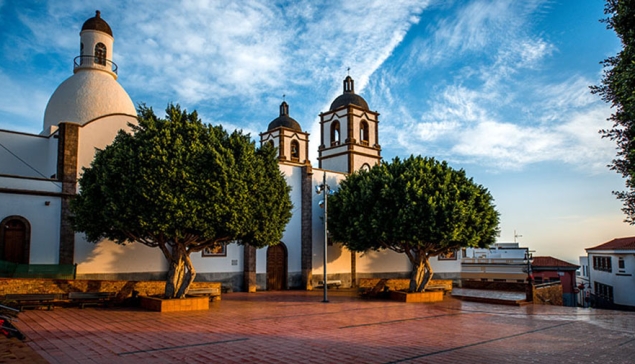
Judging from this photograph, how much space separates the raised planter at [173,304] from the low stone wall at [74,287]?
32.9 inches

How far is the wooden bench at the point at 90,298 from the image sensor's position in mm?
17328

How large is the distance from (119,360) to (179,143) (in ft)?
31.1

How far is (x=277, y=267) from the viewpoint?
94.6 ft

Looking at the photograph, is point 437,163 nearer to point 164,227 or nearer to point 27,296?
point 164,227

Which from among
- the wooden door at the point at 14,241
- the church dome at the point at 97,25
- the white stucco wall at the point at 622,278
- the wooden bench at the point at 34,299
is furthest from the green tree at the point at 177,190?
the white stucco wall at the point at 622,278

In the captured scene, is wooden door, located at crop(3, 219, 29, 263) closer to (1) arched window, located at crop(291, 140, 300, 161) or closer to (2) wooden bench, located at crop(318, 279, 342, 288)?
(2) wooden bench, located at crop(318, 279, 342, 288)

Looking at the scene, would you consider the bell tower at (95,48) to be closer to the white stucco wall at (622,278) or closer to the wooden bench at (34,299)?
the wooden bench at (34,299)

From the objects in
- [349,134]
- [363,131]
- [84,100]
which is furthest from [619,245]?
[84,100]

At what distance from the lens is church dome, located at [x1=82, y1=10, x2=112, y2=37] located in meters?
29.0

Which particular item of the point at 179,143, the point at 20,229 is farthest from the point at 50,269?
the point at 179,143

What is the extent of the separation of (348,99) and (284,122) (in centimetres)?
899

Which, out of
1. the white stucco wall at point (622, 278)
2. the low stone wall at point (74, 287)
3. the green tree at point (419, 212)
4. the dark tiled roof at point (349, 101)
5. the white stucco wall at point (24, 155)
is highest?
the dark tiled roof at point (349, 101)

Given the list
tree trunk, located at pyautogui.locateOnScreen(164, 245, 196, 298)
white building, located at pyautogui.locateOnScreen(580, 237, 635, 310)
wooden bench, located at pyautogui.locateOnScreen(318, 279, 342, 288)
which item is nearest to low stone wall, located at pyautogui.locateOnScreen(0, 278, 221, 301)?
tree trunk, located at pyautogui.locateOnScreen(164, 245, 196, 298)

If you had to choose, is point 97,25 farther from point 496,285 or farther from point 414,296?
point 496,285
